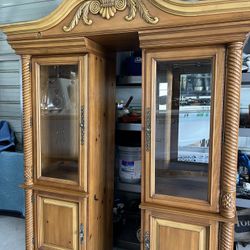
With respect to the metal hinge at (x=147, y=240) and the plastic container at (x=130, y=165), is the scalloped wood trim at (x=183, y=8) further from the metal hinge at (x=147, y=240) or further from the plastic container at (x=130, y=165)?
the metal hinge at (x=147, y=240)

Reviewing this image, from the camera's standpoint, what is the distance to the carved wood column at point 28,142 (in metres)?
1.59

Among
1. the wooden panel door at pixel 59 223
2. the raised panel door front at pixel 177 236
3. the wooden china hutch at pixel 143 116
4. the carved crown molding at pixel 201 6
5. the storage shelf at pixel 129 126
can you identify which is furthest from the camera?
the storage shelf at pixel 129 126

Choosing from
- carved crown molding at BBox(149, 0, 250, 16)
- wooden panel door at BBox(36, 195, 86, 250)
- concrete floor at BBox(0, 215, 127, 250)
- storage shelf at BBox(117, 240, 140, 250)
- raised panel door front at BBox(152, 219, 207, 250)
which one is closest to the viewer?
carved crown molding at BBox(149, 0, 250, 16)

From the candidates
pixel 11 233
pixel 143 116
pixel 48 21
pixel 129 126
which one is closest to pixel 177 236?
pixel 143 116

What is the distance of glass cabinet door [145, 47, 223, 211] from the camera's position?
4.21ft

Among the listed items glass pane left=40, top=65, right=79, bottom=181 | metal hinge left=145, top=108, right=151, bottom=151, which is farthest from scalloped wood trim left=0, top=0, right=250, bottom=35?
metal hinge left=145, top=108, right=151, bottom=151

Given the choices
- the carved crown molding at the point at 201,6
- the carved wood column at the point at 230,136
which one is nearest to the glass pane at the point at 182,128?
the carved wood column at the point at 230,136

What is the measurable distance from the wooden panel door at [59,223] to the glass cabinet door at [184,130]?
0.53 m

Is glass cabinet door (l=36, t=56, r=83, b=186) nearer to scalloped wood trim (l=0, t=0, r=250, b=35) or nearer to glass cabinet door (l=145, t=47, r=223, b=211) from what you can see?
scalloped wood trim (l=0, t=0, r=250, b=35)

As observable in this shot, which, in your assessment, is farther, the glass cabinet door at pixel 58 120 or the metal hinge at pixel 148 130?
the glass cabinet door at pixel 58 120

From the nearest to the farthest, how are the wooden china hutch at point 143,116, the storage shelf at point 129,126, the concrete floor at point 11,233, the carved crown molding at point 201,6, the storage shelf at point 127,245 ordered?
the carved crown molding at point 201,6
the wooden china hutch at point 143,116
the storage shelf at point 129,126
the storage shelf at point 127,245
the concrete floor at point 11,233

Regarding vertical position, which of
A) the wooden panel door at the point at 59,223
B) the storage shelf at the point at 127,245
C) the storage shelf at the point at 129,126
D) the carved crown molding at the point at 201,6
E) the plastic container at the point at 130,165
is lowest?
the storage shelf at the point at 127,245

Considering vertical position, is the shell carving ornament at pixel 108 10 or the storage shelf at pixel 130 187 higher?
the shell carving ornament at pixel 108 10

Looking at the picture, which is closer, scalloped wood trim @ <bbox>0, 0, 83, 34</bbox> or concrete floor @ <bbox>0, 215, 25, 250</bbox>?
scalloped wood trim @ <bbox>0, 0, 83, 34</bbox>
